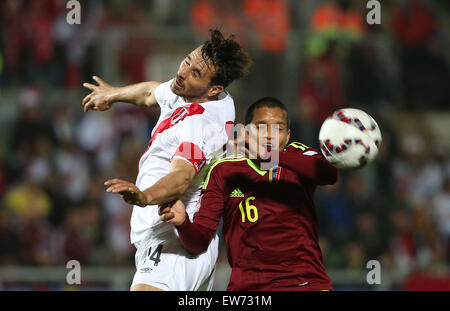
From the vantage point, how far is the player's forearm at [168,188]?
3.71m

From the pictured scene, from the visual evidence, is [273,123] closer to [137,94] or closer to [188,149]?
[188,149]

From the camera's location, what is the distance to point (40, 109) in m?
9.83

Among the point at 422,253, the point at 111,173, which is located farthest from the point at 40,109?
the point at 422,253

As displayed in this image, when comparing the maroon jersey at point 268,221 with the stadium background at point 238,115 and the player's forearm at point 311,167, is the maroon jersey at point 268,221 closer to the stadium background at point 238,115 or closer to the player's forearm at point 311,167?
the player's forearm at point 311,167

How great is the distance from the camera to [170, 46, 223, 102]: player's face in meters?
4.40

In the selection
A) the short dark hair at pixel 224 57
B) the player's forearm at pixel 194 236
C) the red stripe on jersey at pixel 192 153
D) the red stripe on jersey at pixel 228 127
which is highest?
the short dark hair at pixel 224 57

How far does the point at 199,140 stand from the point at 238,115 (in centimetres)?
488

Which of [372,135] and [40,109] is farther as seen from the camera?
[40,109]

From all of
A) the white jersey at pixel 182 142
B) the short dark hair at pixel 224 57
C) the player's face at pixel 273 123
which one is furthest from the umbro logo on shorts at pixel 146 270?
the short dark hair at pixel 224 57

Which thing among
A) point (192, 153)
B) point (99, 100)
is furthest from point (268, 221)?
point (99, 100)

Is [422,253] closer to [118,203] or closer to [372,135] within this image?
[118,203]

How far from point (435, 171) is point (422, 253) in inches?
60.8

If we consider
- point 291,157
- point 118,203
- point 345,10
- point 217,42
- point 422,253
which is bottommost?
point 422,253

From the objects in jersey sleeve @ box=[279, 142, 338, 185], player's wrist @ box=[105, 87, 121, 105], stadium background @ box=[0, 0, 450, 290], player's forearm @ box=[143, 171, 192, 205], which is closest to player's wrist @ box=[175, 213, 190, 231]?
player's forearm @ box=[143, 171, 192, 205]
